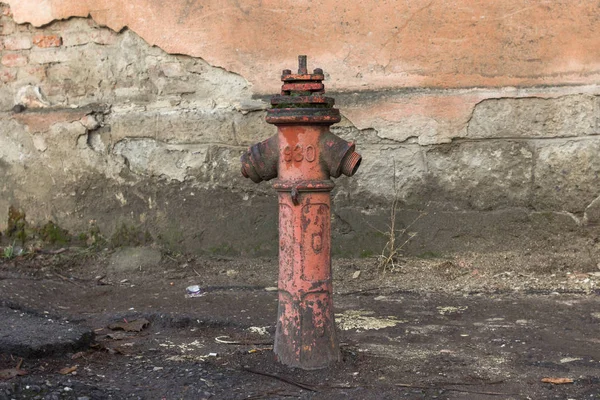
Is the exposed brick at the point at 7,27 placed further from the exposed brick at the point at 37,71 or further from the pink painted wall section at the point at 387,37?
the pink painted wall section at the point at 387,37

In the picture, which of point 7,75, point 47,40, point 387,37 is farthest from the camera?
point 7,75

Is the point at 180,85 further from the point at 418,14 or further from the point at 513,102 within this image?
the point at 513,102

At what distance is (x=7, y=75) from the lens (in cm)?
529

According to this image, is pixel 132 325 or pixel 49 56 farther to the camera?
pixel 49 56

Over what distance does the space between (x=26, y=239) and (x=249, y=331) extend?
239cm

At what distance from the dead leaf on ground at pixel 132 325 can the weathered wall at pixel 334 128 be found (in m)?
1.16

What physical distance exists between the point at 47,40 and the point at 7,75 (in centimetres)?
40

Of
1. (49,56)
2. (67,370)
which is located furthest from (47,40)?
(67,370)

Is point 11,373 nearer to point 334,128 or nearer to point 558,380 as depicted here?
point 558,380

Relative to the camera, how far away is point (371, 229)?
463cm

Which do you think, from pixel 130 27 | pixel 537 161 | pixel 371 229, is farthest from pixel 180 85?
pixel 537 161

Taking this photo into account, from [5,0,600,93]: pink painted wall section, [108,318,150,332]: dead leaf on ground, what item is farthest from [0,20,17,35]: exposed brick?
[108,318,150,332]: dead leaf on ground

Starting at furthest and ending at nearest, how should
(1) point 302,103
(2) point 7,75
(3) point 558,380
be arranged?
(2) point 7,75, (1) point 302,103, (3) point 558,380

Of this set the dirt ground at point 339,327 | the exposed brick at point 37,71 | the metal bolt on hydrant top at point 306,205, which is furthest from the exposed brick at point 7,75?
the metal bolt on hydrant top at point 306,205
